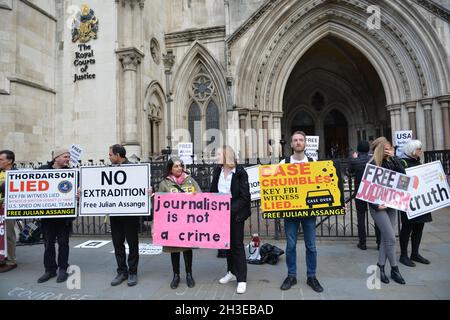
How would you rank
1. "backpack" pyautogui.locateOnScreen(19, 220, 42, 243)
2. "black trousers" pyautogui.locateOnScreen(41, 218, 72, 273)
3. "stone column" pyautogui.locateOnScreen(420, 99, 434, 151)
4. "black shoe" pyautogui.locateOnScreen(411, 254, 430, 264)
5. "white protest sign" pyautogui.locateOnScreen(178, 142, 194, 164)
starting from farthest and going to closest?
"stone column" pyautogui.locateOnScreen(420, 99, 434, 151) < "white protest sign" pyautogui.locateOnScreen(178, 142, 194, 164) < "backpack" pyautogui.locateOnScreen(19, 220, 42, 243) < "black shoe" pyautogui.locateOnScreen(411, 254, 430, 264) < "black trousers" pyautogui.locateOnScreen(41, 218, 72, 273)

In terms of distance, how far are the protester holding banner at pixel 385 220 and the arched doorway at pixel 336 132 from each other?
18.0 meters

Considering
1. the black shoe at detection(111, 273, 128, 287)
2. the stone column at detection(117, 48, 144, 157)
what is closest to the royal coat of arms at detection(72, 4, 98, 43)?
the stone column at detection(117, 48, 144, 157)

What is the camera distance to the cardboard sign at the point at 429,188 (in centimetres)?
469

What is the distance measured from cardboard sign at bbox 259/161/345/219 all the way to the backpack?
555 centimetres

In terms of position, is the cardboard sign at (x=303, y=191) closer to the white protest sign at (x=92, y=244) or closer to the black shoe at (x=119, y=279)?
the black shoe at (x=119, y=279)

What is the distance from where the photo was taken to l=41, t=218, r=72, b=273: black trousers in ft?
14.8

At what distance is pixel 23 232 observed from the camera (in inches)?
260

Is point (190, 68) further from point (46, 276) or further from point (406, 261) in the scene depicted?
point (406, 261)

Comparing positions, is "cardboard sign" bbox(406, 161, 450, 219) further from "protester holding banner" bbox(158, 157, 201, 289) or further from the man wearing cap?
the man wearing cap

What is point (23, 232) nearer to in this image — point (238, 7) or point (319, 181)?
point (319, 181)

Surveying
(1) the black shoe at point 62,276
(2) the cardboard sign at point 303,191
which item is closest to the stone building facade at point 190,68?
(1) the black shoe at point 62,276

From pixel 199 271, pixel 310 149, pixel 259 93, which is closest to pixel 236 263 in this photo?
pixel 199 271

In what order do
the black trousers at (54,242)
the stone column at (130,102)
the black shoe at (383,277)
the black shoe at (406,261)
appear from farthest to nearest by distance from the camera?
1. the stone column at (130,102)
2. the black shoe at (406,261)
3. the black trousers at (54,242)
4. the black shoe at (383,277)

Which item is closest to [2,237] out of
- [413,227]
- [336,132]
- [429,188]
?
[413,227]
